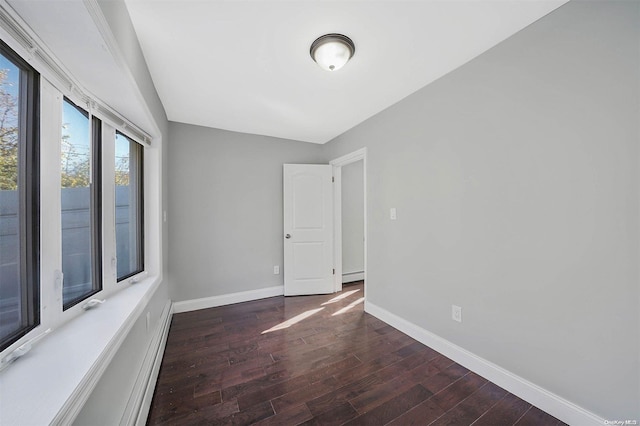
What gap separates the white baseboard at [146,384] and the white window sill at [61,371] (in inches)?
17.4

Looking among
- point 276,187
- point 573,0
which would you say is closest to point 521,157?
point 573,0

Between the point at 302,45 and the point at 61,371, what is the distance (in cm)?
203

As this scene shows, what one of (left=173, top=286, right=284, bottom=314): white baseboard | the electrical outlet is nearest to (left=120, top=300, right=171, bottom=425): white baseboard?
(left=173, top=286, right=284, bottom=314): white baseboard

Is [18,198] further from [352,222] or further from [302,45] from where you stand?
[352,222]

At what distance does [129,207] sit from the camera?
202cm

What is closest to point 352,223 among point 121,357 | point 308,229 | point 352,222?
point 352,222

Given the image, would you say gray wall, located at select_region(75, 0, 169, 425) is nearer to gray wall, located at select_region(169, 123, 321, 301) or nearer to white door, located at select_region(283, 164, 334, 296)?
gray wall, located at select_region(169, 123, 321, 301)

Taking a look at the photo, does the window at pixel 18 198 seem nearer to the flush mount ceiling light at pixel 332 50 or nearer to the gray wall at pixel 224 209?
the flush mount ceiling light at pixel 332 50

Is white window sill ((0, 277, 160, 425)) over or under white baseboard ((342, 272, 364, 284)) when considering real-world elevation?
over

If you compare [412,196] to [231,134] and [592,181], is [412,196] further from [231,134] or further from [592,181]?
[231,134]

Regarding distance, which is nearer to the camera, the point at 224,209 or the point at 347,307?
the point at 347,307

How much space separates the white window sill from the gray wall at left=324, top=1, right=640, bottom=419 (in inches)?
88.6

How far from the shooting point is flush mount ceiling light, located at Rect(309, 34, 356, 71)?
158cm

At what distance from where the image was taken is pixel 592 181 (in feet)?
4.38
